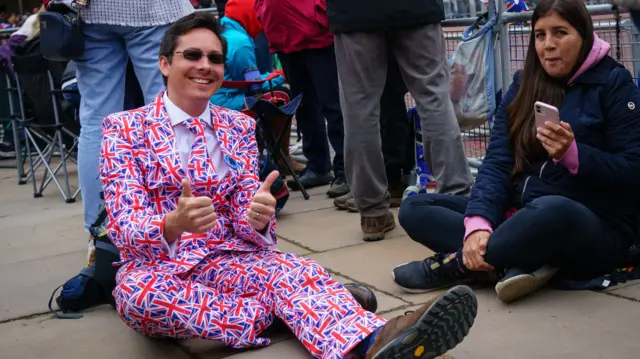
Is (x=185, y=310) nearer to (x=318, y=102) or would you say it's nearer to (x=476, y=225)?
(x=476, y=225)

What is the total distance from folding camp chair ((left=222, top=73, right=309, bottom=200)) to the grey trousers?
110 centimetres

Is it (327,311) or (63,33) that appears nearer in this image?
(327,311)

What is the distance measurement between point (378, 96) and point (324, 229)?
36.6 inches

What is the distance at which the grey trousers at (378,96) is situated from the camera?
14.6 feet

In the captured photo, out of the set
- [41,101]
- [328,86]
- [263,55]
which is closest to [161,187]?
[328,86]

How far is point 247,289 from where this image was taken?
319 cm

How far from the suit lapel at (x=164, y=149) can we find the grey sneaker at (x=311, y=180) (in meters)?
3.16

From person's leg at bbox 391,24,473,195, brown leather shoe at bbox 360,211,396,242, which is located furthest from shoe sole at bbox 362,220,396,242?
person's leg at bbox 391,24,473,195

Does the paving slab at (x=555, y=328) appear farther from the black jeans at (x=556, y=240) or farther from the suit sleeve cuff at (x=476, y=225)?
the suit sleeve cuff at (x=476, y=225)

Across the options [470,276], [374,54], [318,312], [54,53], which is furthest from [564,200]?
[54,53]

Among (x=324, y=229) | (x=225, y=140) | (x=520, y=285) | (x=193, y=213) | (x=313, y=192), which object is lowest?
(x=313, y=192)

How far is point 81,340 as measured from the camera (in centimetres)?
337

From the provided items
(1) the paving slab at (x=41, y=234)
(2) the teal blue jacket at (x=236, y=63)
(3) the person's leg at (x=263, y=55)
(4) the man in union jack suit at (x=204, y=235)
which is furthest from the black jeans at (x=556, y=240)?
(3) the person's leg at (x=263, y=55)

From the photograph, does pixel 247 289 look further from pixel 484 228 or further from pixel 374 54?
pixel 374 54
